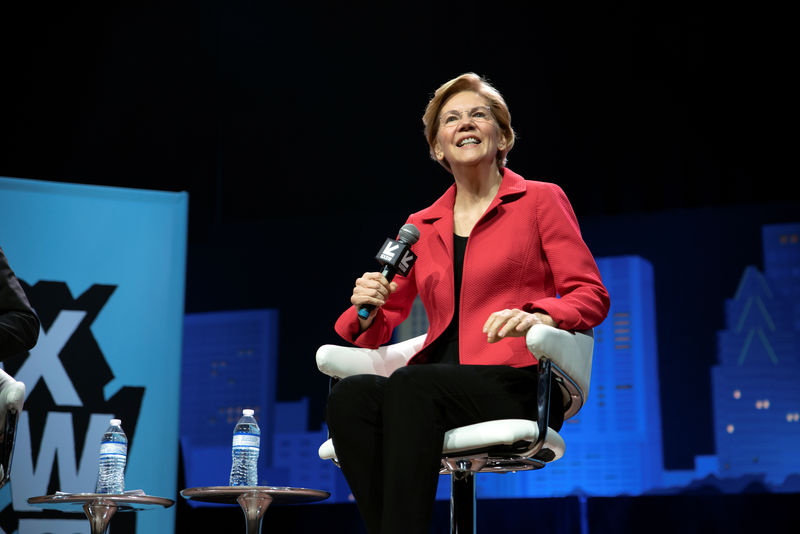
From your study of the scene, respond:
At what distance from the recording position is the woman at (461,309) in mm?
1688

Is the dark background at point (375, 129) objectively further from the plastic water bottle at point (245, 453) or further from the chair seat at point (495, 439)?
the chair seat at point (495, 439)

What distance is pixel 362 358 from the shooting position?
2082 millimetres

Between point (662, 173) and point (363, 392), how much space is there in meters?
2.63

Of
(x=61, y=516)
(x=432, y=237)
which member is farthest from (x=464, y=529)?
(x=61, y=516)

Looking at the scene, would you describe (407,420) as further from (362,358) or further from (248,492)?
(248,492)

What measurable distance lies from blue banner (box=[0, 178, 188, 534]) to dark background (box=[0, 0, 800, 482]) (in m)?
0.92

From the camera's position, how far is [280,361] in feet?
14.0

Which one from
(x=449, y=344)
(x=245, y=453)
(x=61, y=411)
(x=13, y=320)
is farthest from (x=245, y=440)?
(x=449, y=344)

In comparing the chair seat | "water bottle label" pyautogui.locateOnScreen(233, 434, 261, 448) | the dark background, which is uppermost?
the dark background

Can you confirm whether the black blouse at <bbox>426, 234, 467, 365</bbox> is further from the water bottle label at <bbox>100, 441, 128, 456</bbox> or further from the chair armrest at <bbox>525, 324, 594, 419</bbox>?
the water bottle label at <bbox>100, 441, 128, 456</bbox>

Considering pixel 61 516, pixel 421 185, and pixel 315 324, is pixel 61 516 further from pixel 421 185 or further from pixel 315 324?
pixel 421 185

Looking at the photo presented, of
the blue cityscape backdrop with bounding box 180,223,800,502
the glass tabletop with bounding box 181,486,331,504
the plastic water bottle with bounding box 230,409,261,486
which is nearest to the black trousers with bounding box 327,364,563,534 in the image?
the glass tabletop with bounding box 181,486,331,504

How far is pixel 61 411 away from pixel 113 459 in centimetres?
33

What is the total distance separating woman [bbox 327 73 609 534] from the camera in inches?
66.4
